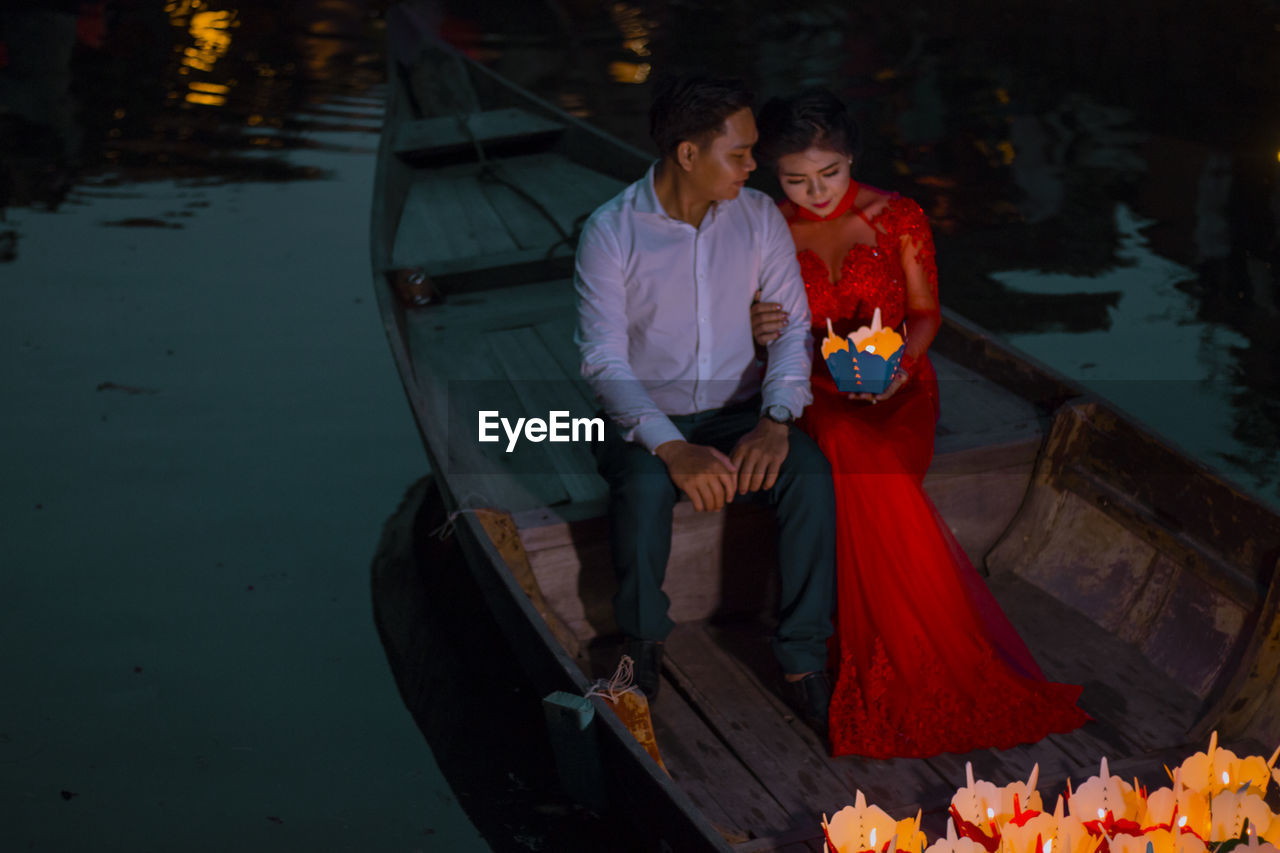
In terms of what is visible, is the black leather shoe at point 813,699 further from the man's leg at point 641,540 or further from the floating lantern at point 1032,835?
the floating lantern at point 1032,835

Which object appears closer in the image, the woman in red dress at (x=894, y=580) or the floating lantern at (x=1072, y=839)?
the floating lantern at (x=1072, y=839)

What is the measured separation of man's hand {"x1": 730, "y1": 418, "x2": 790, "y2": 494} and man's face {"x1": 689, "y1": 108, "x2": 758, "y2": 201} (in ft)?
2.06

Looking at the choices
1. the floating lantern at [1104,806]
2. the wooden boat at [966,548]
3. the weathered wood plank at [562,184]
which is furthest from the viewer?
the weathered wood plank at [562,184]

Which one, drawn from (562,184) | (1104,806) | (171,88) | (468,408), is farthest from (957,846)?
(171,88)

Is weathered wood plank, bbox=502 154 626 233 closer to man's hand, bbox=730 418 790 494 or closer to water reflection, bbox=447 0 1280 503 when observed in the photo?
water reflection, bbox=447 0 1280 503

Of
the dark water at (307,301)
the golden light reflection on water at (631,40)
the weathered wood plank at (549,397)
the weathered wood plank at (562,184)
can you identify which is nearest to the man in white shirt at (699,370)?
the weathered wood plank at (549,397)

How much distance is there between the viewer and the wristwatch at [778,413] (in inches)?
124

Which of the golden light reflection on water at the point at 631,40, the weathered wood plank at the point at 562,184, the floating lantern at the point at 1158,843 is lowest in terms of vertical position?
the golden light reflection on water at the point at 631,40

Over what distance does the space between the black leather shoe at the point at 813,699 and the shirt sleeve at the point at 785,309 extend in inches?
28.2

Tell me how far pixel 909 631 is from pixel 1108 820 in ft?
3.81

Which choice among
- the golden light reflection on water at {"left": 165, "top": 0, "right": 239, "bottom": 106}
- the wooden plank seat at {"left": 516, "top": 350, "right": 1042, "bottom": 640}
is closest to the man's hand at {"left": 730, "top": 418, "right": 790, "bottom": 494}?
the wooden plank seat at {"left": 516, "top": 350, "right": 1042, "bottom": 640}

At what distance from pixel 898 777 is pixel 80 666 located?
289 cm

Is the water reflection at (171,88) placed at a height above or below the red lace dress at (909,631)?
below

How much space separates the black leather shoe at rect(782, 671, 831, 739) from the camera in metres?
3.02
